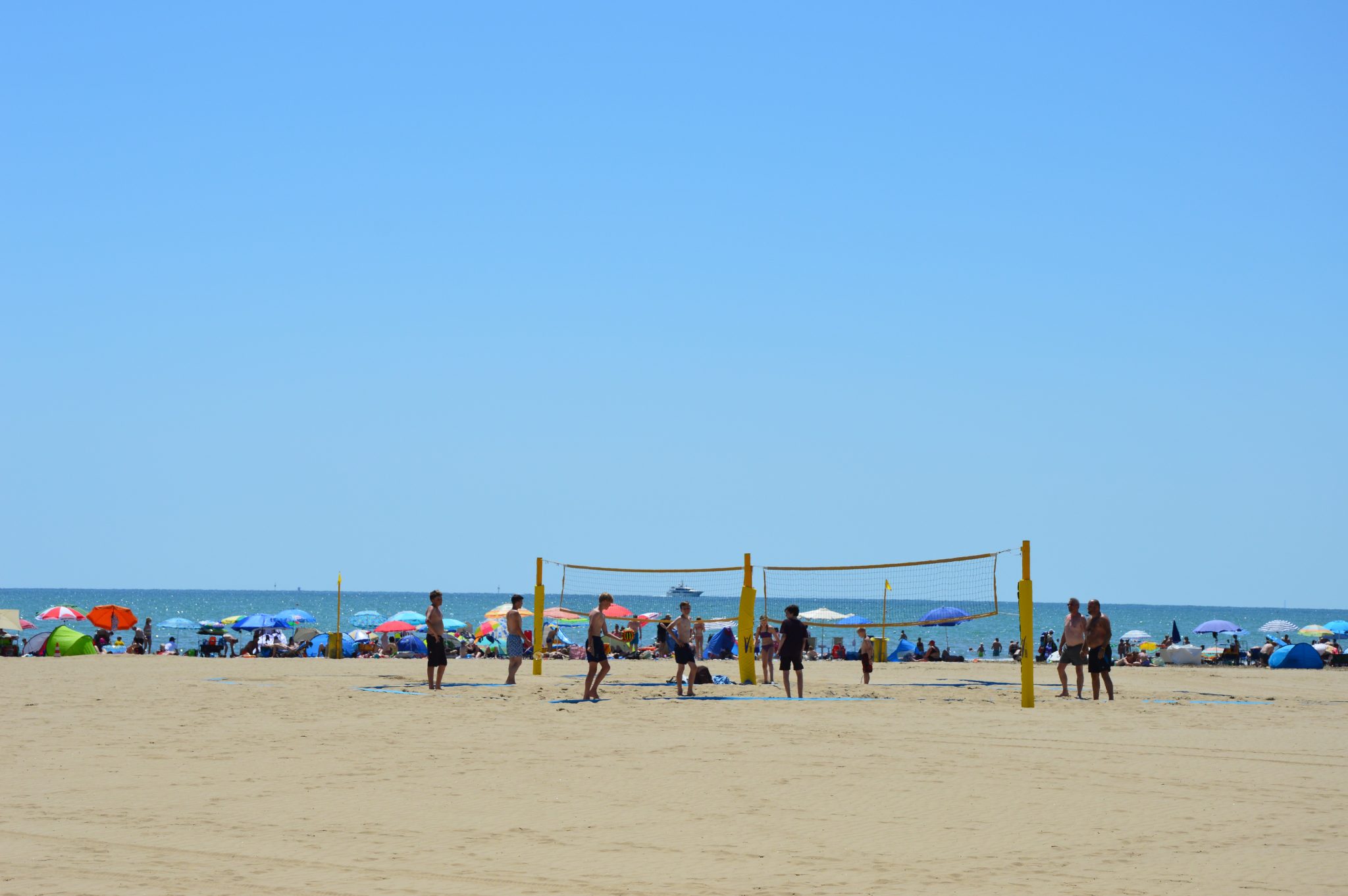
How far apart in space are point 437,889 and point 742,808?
8.42ft

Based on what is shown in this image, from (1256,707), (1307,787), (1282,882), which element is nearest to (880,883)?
(1282,882)

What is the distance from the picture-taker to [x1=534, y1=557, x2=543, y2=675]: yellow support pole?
19.0 meters

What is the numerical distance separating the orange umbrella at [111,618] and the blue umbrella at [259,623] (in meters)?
3.12

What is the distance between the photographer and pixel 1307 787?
8.42 meters

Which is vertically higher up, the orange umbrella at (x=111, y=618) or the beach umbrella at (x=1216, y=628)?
the orange umbrella at (x=111, y=618)

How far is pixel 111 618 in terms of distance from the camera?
32.2 m

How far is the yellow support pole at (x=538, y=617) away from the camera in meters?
19.0

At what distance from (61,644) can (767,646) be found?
51.3 ft

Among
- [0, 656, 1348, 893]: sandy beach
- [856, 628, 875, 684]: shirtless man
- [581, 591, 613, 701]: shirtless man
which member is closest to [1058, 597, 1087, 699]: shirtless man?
[0, 656, 1348, 893]: sandy beach

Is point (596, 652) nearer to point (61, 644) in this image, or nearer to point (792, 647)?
point (792, 647)

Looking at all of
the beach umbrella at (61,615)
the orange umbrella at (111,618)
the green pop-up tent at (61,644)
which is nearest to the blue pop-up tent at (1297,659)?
the green pop-up tent at (61,644)

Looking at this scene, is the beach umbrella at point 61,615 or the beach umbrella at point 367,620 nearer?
the beach umbrella at point 61,615

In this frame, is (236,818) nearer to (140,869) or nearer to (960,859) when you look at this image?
(140,869)

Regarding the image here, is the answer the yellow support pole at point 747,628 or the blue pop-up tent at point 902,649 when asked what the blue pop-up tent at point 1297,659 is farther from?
the yellow support pole at point 747,628
